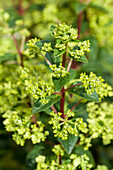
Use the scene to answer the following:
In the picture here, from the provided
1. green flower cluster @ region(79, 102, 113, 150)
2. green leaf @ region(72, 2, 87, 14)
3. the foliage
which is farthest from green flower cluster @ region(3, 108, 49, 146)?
green leaf @ region(72, 2, 87, 14)

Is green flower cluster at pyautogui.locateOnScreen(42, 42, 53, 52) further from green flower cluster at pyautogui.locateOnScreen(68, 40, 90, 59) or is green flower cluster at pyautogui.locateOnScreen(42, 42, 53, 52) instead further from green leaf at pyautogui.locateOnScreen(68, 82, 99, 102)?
green leaf at pyautogui.locateOnScreen(68, 82, 99, 102)

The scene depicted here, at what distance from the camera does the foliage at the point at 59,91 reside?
0.97 meters

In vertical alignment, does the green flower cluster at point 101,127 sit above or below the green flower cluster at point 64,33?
below

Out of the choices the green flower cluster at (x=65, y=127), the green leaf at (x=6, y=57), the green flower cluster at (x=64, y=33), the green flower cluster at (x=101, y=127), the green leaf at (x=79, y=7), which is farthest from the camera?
the green leaf at (x=79, y=7)

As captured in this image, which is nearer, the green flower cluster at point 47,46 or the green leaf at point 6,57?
the green flower cluster at point 47,46

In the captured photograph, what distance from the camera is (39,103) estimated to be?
1.00 metres

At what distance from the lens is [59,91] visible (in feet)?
3.14

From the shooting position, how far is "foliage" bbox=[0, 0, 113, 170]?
3.17ft

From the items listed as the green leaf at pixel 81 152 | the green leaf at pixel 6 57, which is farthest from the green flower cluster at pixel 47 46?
the green leaf at pixel 81 152

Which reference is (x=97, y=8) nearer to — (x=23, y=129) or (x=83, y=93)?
(x=83, y=93)

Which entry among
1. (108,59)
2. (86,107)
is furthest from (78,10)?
(86,107)

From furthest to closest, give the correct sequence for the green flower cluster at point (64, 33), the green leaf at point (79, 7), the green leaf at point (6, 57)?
the green leaf at point (79, 7), the green leaf at point (6, 57), the green flower cluster at point (64, 33)

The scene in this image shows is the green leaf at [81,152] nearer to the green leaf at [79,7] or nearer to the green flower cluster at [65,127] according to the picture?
the green flower cluster at [65,127]

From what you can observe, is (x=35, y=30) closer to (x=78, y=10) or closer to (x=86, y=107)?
(x=78, y=10)
